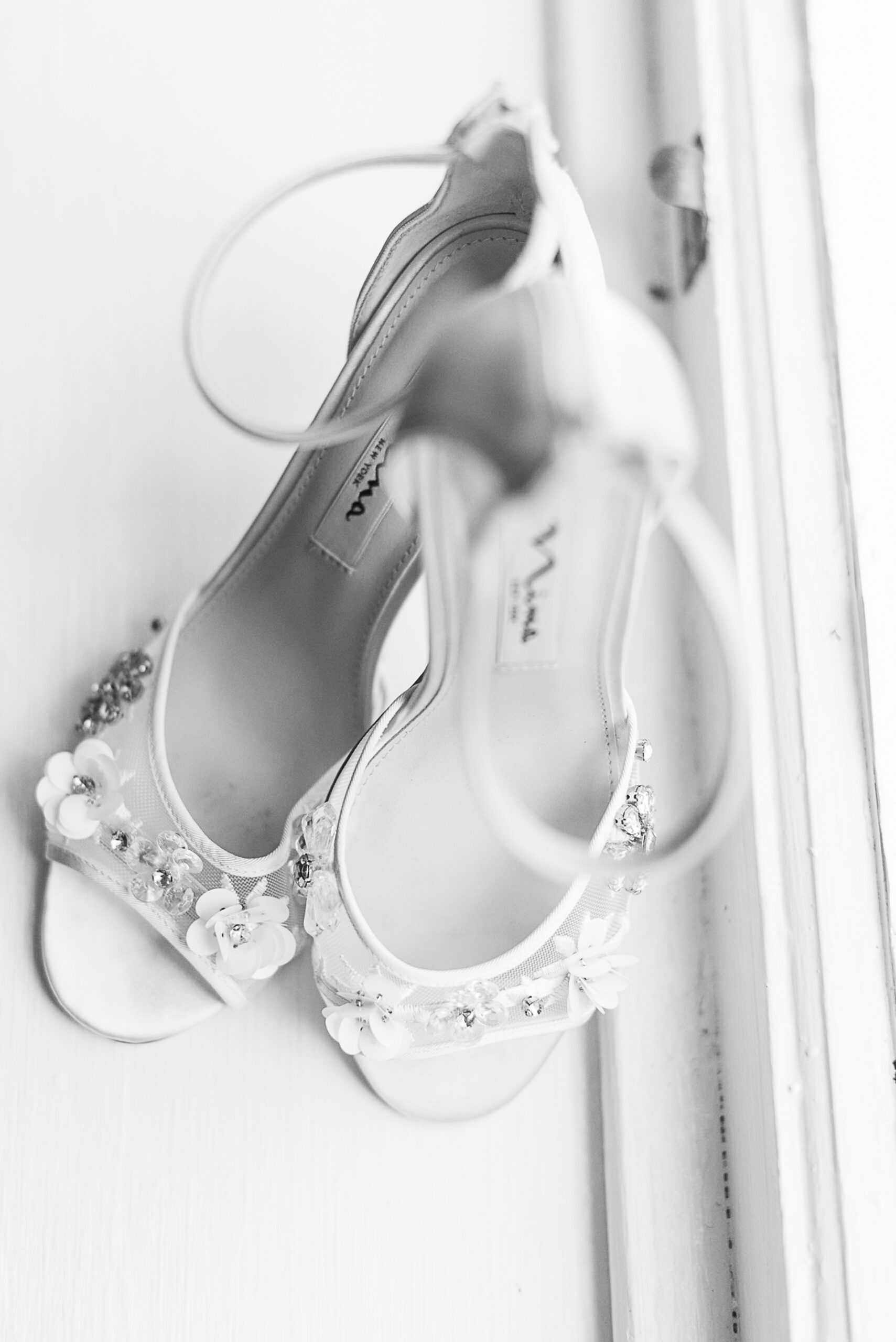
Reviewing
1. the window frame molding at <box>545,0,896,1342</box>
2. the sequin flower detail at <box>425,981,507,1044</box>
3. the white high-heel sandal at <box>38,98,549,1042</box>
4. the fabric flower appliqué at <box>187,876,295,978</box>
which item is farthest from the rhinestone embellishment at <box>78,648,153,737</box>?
the window frame molding at <box>545,0,896,1342</box>

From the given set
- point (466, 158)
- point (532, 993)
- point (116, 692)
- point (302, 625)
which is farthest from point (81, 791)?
point (466, 158)

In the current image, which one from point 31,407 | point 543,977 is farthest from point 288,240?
point 543,977

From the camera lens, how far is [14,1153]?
2.04 ft

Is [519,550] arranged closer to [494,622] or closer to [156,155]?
[494,622]

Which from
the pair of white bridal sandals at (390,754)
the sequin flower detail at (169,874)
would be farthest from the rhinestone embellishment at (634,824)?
the sequin flower detail at (169,874)

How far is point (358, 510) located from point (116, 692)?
18cm

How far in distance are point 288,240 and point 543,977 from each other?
1.85 feet

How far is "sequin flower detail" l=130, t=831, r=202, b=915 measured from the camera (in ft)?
1.99

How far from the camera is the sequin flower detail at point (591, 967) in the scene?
0.59 metres

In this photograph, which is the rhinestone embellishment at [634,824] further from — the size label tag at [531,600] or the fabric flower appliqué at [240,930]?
the fabric flower appliqué at [240,930]

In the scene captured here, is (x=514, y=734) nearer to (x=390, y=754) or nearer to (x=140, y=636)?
(x=390, y=754)

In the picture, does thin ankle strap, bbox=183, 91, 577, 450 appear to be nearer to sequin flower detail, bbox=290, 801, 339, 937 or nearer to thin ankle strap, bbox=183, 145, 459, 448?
thin ankle strap, bbox=183, 145, 459, 448

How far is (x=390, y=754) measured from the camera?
0.61 metres

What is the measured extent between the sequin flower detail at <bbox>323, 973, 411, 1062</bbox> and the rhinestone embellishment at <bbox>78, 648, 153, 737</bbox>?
22 centimetres
